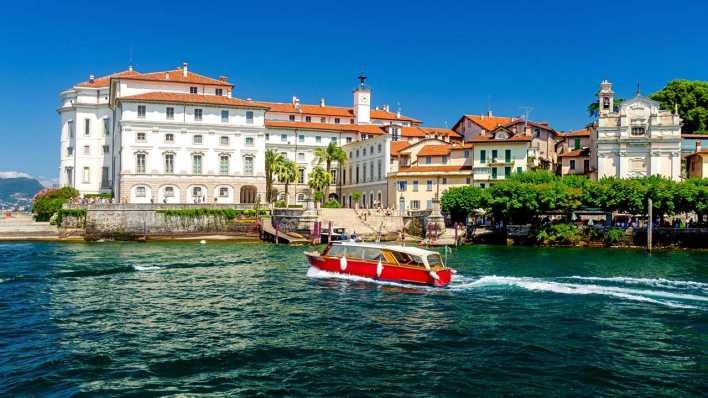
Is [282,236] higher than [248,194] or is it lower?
lower

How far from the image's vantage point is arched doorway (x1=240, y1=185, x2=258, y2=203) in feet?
263

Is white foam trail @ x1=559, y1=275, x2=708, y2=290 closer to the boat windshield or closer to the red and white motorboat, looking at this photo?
the red and white motorboat

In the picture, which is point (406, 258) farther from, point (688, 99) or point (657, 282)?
point (688, 99)

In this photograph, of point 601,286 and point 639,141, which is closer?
point 601,286

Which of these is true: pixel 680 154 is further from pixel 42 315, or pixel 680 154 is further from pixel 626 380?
pixel 42 315

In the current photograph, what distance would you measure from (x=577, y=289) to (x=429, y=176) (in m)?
51.5

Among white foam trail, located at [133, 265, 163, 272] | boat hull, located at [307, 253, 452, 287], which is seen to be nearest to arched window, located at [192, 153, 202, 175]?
white foam trail, located at [133, 265, 163, 272]

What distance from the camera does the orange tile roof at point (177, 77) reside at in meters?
78.1

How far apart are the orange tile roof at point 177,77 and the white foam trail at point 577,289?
5625 centimetres

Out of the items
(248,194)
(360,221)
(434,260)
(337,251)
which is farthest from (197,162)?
(434,260)

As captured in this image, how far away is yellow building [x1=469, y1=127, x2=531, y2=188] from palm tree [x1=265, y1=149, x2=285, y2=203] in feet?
89.8

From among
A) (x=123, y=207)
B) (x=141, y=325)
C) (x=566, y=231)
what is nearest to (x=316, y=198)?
(x=123, y=207)

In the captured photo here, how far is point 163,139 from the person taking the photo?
7594 centimetres

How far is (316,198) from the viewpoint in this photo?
81.2 metres
